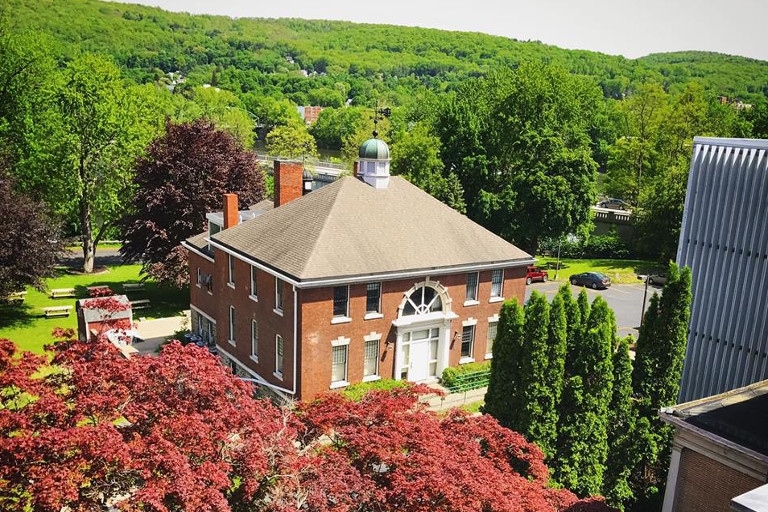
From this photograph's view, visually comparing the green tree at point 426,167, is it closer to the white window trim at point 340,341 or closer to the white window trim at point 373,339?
the white window trim at point 373,339

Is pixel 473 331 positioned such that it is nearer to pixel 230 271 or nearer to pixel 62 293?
pixel 230 271

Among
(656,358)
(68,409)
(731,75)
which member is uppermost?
(731,75)

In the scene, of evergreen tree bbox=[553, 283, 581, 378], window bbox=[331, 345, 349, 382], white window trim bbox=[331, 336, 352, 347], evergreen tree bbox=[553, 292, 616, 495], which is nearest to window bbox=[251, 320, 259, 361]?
window bbox=[331, 345, 349, 382]

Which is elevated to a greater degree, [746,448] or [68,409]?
[68,409]

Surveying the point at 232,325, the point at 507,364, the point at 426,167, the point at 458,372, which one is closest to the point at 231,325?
the point at 232,325

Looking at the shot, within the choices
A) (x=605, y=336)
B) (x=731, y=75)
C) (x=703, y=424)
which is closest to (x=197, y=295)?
(x=605, y=336)

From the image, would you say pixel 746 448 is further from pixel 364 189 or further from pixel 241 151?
pixel 241 151
